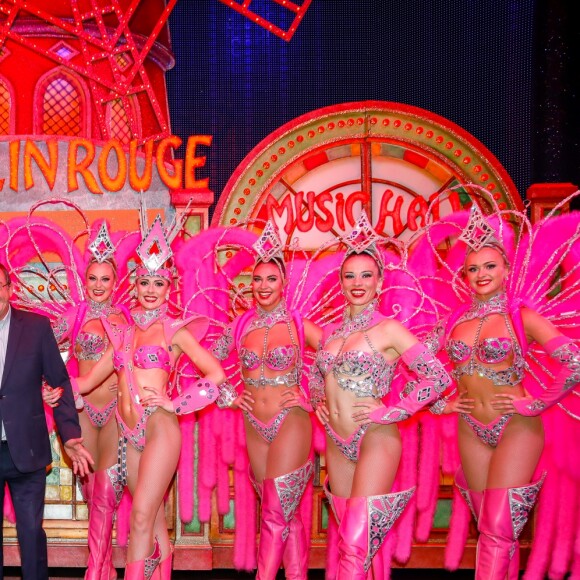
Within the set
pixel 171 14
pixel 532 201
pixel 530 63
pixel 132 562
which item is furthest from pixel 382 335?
pixel 171 14

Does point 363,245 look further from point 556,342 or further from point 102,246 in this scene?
point 102,246

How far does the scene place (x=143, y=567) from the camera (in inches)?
143

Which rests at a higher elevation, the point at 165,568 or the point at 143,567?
the point at 143,567

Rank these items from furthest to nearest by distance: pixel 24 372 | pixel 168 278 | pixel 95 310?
pixel 95 310 < pixel 168 278 < pixel 24 372

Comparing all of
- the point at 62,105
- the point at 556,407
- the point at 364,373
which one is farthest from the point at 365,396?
the point at 62,105

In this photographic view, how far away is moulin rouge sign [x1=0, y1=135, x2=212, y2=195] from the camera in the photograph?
17.2 ft

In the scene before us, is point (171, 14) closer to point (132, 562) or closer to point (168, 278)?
point (168, 278)

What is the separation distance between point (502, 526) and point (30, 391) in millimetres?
2302

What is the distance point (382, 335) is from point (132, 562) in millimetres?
1612

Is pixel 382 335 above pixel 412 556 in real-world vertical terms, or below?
above

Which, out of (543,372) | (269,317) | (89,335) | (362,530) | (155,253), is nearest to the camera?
(362,530)

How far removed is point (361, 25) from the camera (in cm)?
554

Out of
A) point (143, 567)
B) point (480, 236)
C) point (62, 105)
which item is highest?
point (62, 105)

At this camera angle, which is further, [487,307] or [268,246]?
[268,246]
